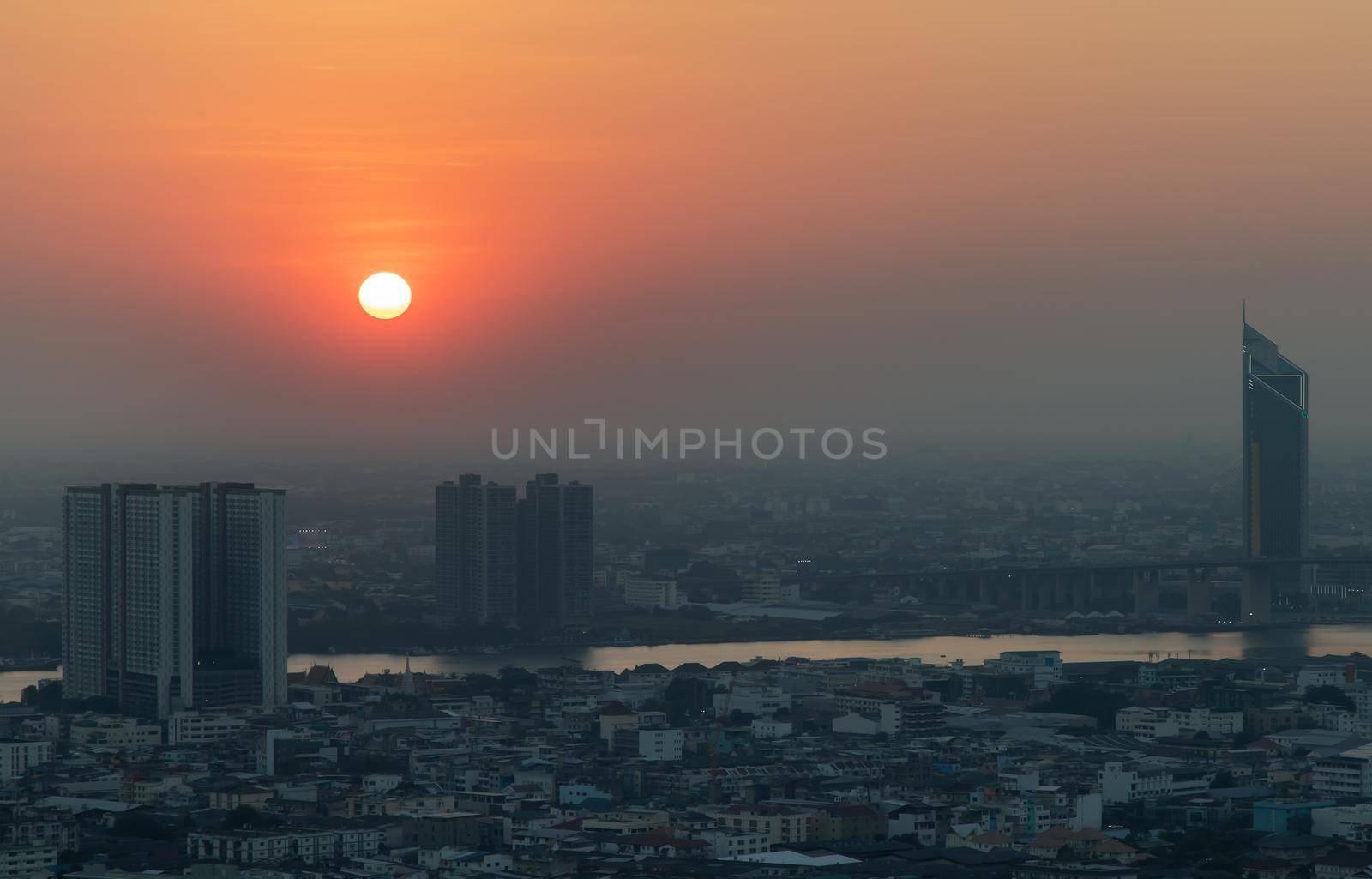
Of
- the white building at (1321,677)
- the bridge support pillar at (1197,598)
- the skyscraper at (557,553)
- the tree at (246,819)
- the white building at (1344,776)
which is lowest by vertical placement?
the tree at (246,819)

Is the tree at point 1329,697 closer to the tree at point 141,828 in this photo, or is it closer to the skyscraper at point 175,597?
the skyscraper at point 175,597

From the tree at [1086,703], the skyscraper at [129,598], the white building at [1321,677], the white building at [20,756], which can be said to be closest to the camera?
the white building at [20,756]

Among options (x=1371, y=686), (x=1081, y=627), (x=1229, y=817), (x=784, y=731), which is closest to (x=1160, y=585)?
(x=1081, y=627)

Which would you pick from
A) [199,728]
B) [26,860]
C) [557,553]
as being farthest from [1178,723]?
[557,553]

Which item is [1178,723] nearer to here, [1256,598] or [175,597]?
[175,597]

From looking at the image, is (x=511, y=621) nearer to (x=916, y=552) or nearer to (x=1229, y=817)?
(x=916, y=552)

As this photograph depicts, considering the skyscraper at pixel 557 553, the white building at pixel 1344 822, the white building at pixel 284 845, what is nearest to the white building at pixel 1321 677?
the white building at pixel 1344 822

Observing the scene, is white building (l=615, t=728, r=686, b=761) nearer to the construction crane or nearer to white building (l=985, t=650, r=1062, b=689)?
the construction crane
